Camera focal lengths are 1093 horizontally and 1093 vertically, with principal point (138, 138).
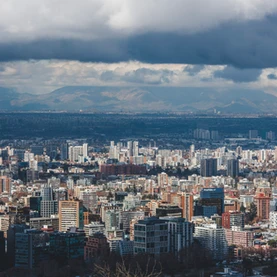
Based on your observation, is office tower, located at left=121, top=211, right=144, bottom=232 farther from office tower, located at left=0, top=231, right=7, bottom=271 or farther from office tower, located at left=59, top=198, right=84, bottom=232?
office tower, located at left=0, top=231, right=7, bottom=271

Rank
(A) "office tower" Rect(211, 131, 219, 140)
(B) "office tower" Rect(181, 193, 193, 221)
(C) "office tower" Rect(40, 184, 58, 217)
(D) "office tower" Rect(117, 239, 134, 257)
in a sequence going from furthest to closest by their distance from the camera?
(A) "office tower" Rect(211, 131, 219, 140)
(C) "office tower" Rect(40, 184, 58, 217)
(B) "office tower" Rect(181, 193, 193, 221)
(D) "office tower" Rect(117, 239, 134, 257)

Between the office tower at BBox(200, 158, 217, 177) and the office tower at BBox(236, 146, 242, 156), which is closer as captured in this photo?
the office tower at BBox(200, 158, 217, 177)

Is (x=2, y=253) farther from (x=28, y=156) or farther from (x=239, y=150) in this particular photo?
(x=239, y=150)

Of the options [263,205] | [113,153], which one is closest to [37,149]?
[113,153]

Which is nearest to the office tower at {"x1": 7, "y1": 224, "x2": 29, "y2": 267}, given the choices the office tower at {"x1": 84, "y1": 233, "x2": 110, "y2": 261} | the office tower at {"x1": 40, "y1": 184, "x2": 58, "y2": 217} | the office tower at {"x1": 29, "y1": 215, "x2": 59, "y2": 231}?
the office tower at {"x1": 84, "y1": 233, "x2": 110, "y2": 261}

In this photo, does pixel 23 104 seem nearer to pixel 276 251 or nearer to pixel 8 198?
pixel 8 198

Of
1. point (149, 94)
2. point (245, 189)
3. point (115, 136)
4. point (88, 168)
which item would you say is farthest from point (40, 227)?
point (149, 94)
